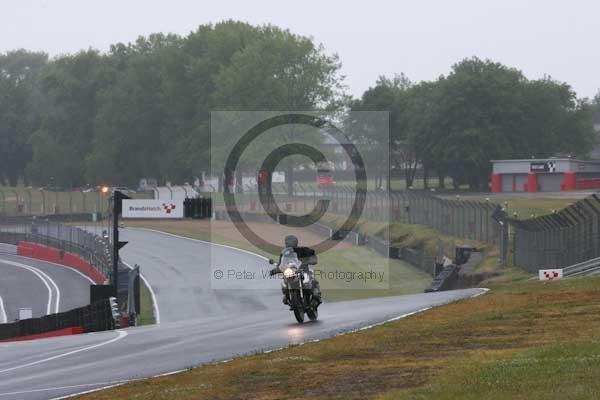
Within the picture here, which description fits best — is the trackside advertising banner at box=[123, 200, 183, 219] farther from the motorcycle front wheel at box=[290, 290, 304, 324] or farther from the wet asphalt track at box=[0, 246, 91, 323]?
the motorcycle front wheel at box=[290, 290, 304, 324]

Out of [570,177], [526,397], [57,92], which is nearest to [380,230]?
[570,177]

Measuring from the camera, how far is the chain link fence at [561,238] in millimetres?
37125

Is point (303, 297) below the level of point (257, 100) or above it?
below

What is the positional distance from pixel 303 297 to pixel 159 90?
120212 mm

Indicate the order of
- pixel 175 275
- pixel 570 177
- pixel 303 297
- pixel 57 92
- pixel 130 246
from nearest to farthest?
pixel 303 297 < pixel 175 275 < pixel 130 246 < pixel 570 177 < pixel 57 92

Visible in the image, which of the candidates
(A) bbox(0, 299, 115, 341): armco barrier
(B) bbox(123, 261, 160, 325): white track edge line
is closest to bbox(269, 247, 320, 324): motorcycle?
(A) bbox(0, 299, 115, 341): armco barrier

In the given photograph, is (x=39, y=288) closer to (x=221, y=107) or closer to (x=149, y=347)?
(x=149, y=347)

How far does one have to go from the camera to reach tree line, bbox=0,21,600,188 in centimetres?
11000

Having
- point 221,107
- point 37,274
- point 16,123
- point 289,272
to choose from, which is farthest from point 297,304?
point 16,123

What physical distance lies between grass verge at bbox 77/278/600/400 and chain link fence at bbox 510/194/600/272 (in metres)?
16.4

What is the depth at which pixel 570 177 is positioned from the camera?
98062mm

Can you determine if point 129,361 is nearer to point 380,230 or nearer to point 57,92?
point 380,230

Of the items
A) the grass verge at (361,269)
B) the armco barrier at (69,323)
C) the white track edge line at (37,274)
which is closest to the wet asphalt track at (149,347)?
the armco barrier at (69,323)

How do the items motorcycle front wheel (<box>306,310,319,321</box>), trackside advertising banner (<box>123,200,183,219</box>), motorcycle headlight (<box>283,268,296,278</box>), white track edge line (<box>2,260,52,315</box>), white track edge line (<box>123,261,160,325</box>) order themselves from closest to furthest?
motorcycle headlight (<box>283,268,296,278</box>) → motorcycle front wheel (<box>306,310,319,321</box>) → trackside advertising banner (<box>123,200,183,219</box>) → white track edge line (<box>123,261,160,325</box>) → white track edge line (<box>2,260,52,315</box>)
